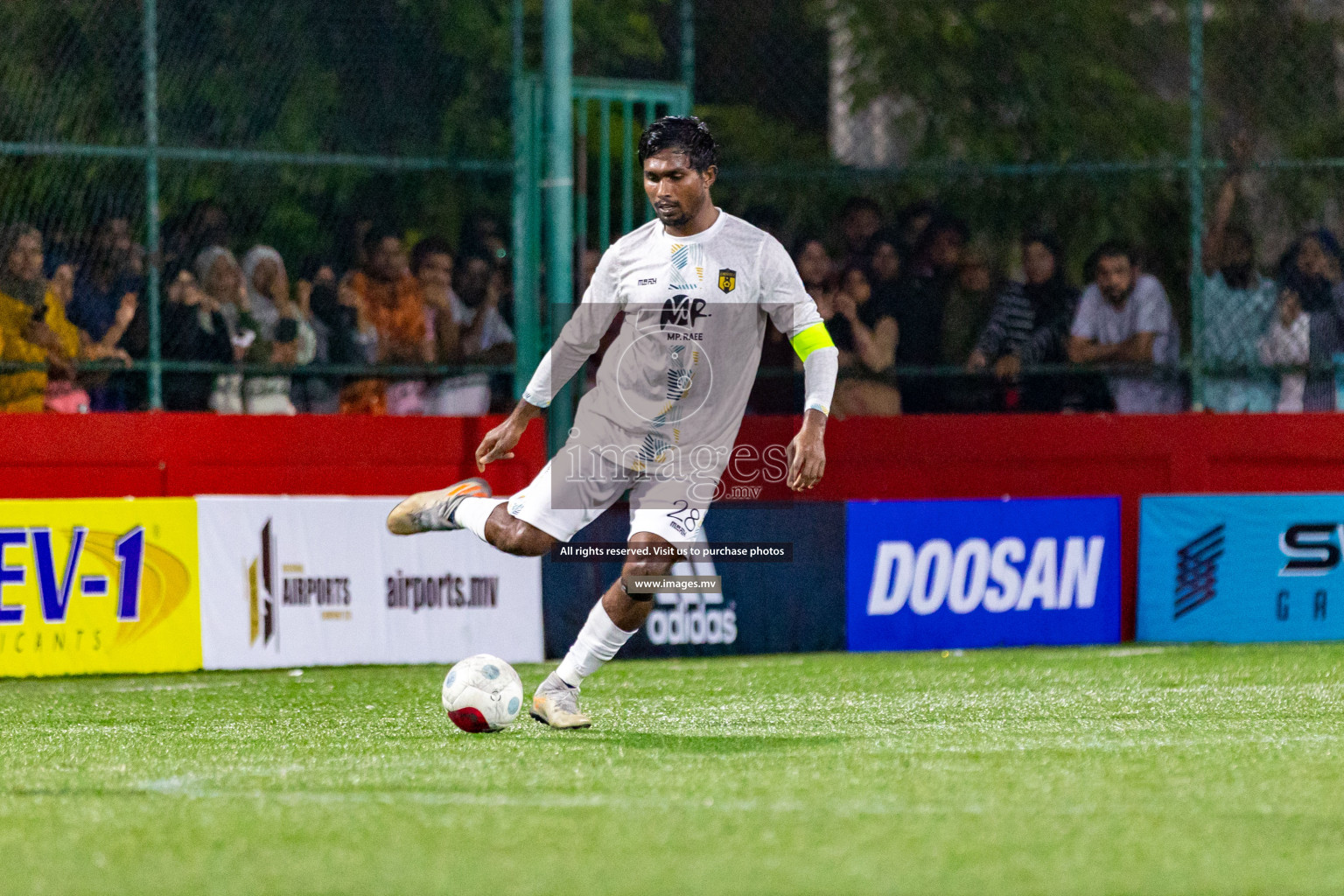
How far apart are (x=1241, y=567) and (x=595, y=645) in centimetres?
638

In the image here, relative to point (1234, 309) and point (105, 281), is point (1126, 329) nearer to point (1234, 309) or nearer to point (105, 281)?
point (1234, 309)

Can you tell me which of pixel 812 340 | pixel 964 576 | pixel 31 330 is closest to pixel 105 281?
pixel 31 330

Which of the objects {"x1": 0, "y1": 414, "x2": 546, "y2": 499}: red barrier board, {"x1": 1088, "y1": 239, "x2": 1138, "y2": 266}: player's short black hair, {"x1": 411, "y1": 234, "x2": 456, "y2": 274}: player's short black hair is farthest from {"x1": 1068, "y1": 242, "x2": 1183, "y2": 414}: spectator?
{"x1": 411, "y1": 234, "x2": 456, "y2": 274}: player's short black hair

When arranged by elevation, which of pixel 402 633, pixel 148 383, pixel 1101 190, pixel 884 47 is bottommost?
pixel 402 633

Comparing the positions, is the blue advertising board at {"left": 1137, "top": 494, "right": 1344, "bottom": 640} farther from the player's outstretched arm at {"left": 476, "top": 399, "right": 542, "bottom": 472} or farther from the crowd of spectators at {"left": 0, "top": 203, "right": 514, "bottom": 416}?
the player's outstretched arm at {"left": 476, "top": 399, "right": 542, "bottom": 472}

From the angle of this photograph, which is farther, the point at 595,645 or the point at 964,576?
the point at 964,576

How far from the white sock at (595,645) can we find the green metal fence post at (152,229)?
506cm

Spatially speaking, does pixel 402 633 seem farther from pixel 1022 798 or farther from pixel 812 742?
pixel 1022 798

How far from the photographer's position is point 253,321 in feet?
39.9

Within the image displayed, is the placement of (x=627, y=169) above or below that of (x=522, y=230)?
above

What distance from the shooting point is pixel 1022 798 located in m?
5.80

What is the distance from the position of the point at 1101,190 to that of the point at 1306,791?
25.7ft

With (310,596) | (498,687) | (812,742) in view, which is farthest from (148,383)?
(812,742)

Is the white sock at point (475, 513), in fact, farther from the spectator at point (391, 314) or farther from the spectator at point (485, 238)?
the spectator at point (485, 238)
